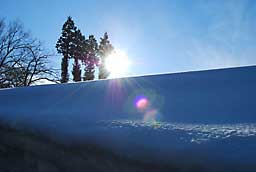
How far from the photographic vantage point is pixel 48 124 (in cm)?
151

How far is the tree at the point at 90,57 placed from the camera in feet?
92.5

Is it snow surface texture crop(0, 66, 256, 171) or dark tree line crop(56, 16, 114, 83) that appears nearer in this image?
snow surface texture crop(0, 66, 256, 171)

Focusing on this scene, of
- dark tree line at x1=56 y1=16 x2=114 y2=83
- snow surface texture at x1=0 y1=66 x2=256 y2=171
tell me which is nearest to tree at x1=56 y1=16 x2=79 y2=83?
dark tree line at x1=56 y1=16 x2=114 y2=83

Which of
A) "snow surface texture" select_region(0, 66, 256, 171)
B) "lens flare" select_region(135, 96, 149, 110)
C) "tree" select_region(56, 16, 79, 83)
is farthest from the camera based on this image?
"tree" select_region(56, 16, 79, 83)

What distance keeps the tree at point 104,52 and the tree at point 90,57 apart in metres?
0.57

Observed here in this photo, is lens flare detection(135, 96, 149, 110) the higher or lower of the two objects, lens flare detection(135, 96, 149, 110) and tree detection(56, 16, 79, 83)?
the lower

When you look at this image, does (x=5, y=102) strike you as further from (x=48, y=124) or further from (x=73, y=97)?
(x=48, y=124)

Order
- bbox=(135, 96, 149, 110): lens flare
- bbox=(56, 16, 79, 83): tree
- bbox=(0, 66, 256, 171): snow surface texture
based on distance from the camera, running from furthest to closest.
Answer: bbox=(56, 16, 79, 83): tree, bbox=(135, 96, 149, 110): lens flare, bbox=(0, 66, 256, 171): snow surface texture

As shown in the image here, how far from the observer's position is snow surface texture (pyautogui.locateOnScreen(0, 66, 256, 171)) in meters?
0.90

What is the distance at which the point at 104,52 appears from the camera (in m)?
30.4

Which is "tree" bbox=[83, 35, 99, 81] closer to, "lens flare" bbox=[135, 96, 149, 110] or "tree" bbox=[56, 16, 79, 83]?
"tree" bbox=[56, 16, 79, 83]

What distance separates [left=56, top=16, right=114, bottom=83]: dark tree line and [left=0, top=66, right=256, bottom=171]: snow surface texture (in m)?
23.7

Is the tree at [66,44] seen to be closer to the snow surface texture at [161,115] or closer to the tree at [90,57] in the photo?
the tree at [90,57]

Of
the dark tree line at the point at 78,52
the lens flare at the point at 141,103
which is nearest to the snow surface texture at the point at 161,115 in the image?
the lens flare at the point at 141,103
